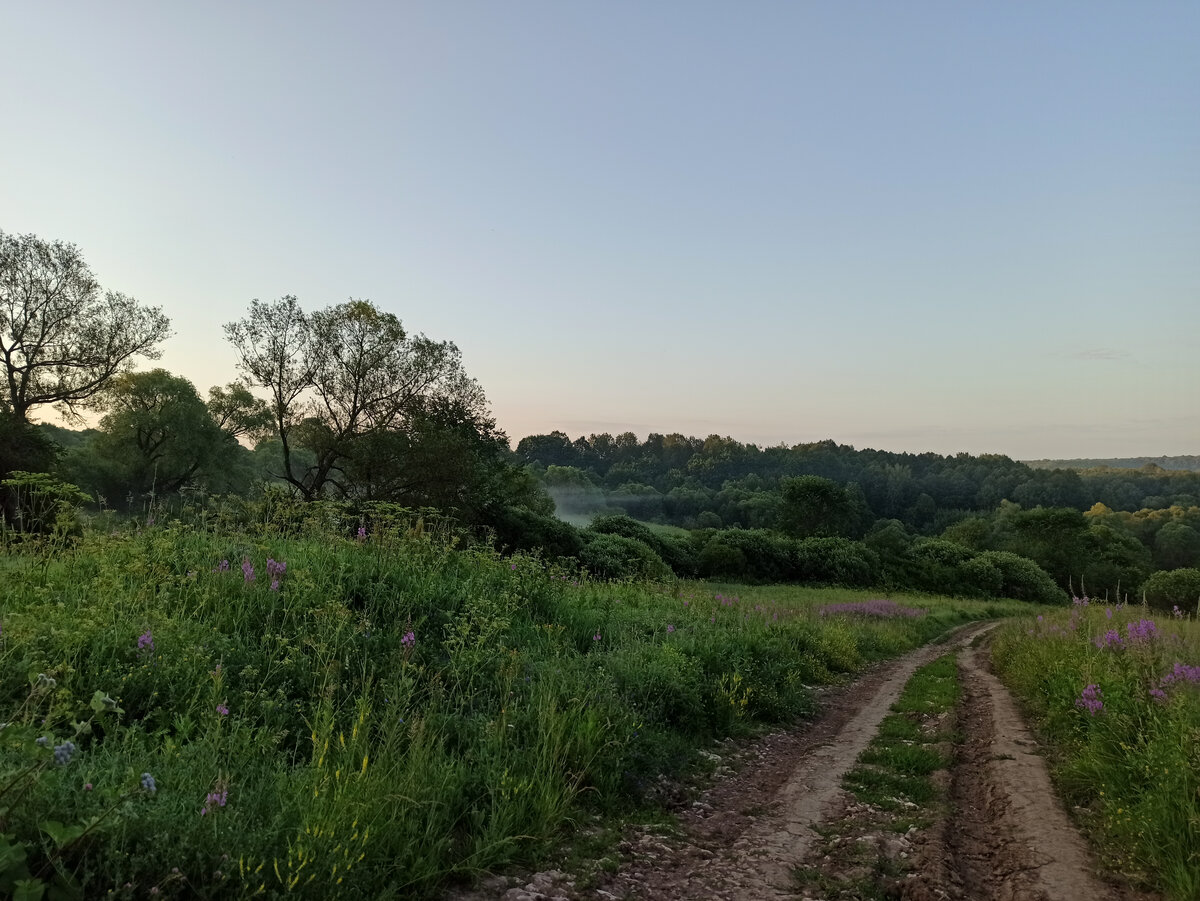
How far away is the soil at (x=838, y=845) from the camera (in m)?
4.09

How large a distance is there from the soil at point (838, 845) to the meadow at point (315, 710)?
483mm

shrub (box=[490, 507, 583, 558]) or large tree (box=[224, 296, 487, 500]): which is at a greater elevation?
large tree (box=[224, 296, 487, 500])

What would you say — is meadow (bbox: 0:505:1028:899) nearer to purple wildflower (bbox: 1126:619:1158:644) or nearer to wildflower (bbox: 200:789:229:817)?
wildflower (bbox: 200:789:229:817)

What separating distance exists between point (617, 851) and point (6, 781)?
3533mm

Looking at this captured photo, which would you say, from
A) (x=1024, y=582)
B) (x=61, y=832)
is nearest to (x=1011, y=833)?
(x=61, y=832)

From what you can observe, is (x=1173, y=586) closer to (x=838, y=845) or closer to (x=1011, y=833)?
(x=1011, y=833)

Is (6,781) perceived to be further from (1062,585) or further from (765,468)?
(765,468)

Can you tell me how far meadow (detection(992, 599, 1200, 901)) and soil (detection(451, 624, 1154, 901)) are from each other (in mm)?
242

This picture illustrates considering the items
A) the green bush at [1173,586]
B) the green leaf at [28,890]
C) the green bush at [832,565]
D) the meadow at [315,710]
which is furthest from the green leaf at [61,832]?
the green bush at [1173,586]

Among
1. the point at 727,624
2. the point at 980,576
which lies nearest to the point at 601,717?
the point at 727,624

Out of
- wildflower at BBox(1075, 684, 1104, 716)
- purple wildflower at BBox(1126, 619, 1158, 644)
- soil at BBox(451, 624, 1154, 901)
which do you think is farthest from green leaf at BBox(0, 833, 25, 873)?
purple wildflower at BBox(1126, 619, 1158, 644)

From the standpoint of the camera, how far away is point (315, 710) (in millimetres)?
4957

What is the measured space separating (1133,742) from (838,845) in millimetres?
3233

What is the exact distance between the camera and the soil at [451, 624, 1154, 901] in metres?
4.09
